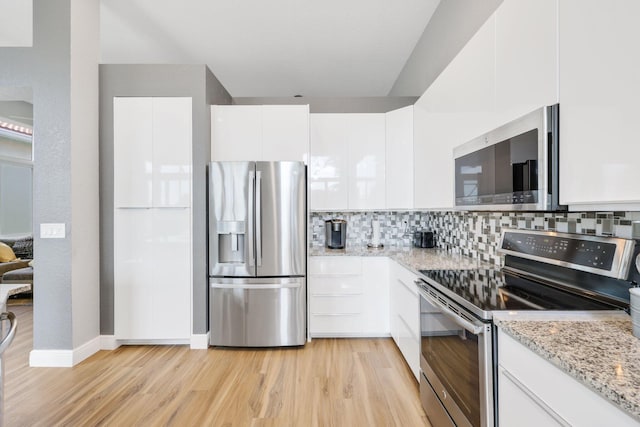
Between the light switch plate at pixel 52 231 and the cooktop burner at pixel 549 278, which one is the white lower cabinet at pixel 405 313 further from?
the light switch plate at pixel 52 231

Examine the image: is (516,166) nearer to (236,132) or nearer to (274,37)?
(236,132)

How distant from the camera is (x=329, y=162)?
352cm

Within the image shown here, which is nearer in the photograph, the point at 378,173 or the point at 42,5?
the point at 42,5

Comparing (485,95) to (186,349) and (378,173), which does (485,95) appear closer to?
(378,173)

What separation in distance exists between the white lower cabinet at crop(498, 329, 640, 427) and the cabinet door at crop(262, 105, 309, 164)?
254 centimetres

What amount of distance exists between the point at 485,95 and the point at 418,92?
199 centimetres

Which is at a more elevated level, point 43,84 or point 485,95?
point 43,84

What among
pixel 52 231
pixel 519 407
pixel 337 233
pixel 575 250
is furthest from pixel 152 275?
pixel 575 250

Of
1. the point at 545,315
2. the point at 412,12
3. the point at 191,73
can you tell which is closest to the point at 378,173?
the point at 412,12

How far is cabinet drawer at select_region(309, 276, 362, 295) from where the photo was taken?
3.17 metres

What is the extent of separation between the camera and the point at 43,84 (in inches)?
106

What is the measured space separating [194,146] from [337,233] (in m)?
1.64

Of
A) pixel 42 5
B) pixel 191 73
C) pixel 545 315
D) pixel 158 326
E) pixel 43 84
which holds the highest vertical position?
pixel 42 5

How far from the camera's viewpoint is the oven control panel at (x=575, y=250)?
1202mm
